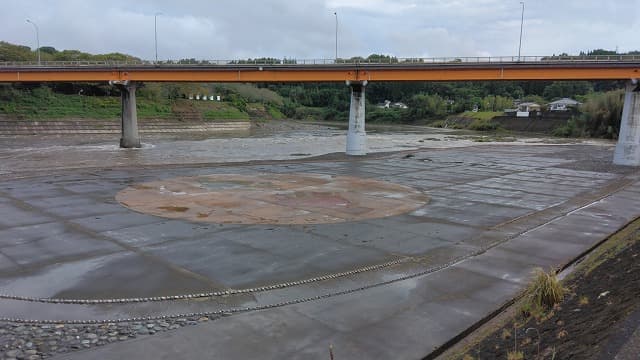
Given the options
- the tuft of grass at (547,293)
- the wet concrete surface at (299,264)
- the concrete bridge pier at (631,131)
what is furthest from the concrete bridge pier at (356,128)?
the tuft of grass at (547,293)

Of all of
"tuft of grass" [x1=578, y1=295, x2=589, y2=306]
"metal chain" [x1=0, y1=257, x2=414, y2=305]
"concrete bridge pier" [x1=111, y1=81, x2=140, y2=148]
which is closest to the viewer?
"tuft of grass" [x1=578, y1=295, x2=589, y2=306]

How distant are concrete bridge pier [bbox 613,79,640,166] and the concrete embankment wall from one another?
77.6 metres

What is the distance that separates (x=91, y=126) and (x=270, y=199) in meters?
76.1

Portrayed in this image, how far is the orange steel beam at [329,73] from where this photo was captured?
46938 millimetres

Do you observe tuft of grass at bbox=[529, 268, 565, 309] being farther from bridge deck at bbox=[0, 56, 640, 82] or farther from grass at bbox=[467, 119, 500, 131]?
grass at bbox=[467, 119, 500, 131]

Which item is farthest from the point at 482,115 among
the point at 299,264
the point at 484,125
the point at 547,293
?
the point at 547,293

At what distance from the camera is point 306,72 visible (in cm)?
5481

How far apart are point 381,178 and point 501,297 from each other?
71.6ft

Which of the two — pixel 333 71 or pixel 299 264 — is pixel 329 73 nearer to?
pixel 333 71

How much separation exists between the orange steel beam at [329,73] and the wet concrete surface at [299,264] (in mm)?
23623

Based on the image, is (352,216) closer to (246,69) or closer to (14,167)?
(14,167)

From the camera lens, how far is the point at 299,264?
1402 centimetres

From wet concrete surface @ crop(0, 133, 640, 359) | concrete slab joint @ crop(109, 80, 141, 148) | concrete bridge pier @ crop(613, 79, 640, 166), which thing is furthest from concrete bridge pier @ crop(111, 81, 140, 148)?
concrete bridge pier @ crop(613, 79, 640, 166)

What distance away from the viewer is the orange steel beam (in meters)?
46.9
